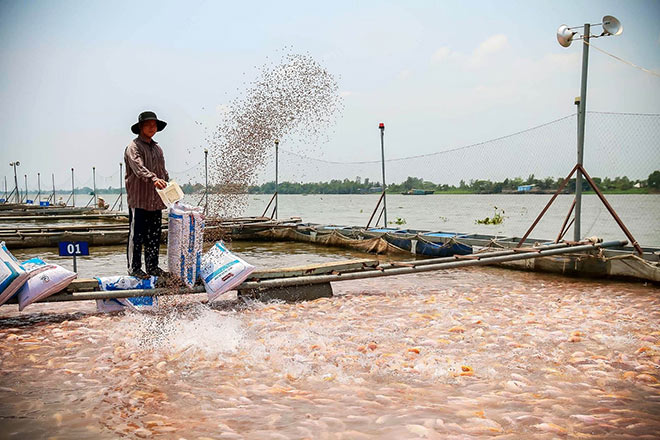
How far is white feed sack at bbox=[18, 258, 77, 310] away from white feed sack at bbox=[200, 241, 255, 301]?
1409 millimetres

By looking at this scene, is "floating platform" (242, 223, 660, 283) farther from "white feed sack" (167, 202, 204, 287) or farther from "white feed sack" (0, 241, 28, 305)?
"white feed sack" (0, 241, 28, 305)

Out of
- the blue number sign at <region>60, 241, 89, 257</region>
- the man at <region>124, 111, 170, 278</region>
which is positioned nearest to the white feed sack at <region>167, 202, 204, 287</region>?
the man at <region>124, 111, 170, 278</region>

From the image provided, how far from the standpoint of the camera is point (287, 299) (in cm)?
656

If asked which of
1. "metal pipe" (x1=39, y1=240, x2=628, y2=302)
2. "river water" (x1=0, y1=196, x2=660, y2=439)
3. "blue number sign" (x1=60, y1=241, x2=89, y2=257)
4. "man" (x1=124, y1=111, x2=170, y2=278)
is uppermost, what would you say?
"man" (x1=124, y1=111, x2=170, y2=278)

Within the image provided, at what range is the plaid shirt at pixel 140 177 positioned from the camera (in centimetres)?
541

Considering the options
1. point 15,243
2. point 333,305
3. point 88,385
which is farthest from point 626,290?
point 15,243

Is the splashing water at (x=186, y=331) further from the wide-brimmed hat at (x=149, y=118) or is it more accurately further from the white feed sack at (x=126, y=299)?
the wide-brimmed hat at (x=149, y=118)

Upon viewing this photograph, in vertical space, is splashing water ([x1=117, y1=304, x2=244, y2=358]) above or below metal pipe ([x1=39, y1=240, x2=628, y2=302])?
below

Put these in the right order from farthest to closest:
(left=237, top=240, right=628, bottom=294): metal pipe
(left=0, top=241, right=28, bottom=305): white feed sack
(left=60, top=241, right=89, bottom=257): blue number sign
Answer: (left=237, top=240, right=628, bottom=294): metal pipe < (left=60, top=241, right=89, bottom=257): blue number sign < (left=0, top=241, right=28, bottom=305): white feed sack

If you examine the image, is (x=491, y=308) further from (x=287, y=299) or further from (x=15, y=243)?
(x=15, y=243)

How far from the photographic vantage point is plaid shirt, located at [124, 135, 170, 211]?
5414mm

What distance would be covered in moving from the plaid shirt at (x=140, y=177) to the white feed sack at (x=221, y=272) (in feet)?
2.80

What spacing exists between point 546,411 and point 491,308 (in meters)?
3.11

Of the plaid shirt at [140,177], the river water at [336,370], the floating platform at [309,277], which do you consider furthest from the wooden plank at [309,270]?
the plaid shirt at [140,177]
